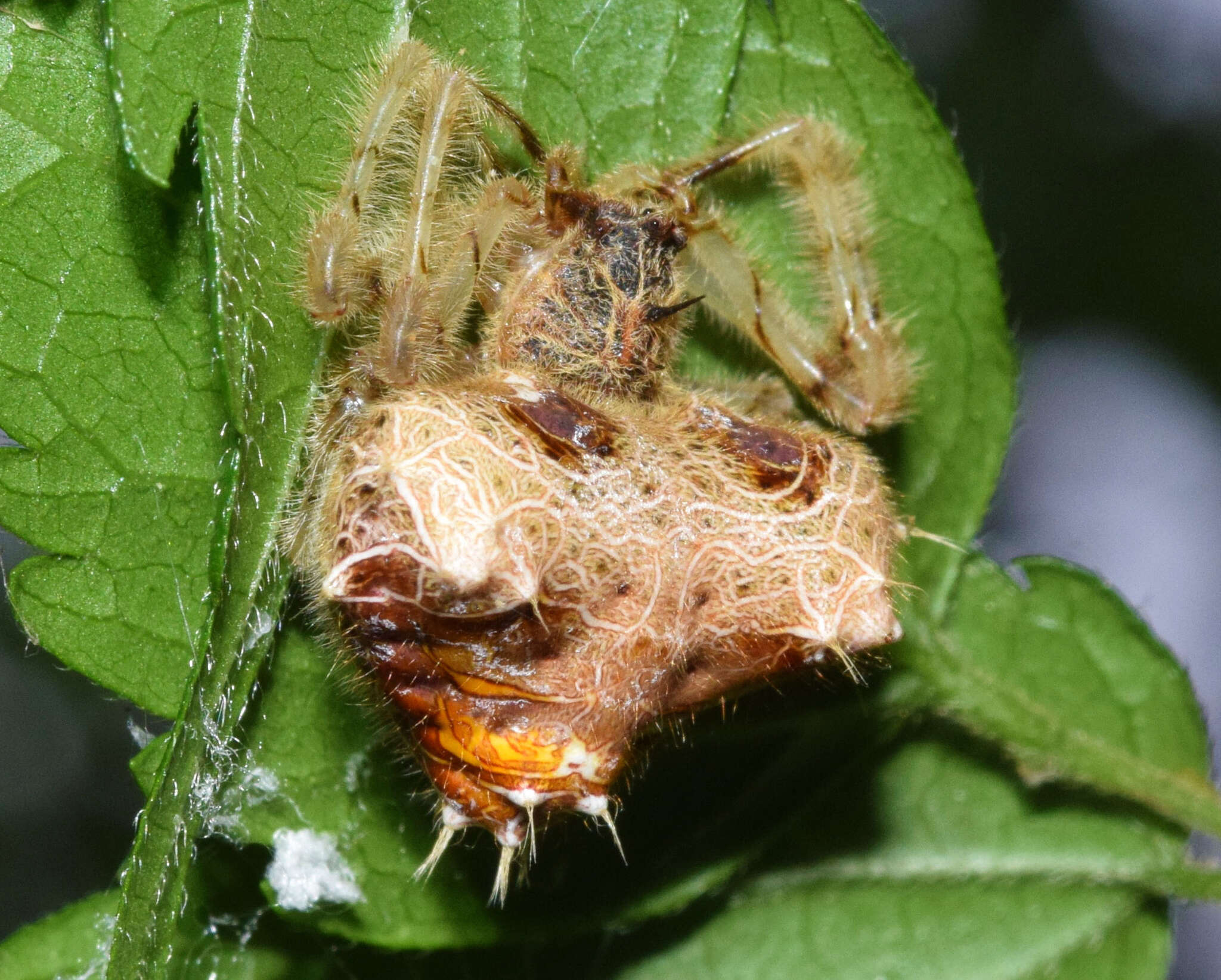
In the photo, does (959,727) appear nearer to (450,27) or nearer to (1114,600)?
(1114,600)

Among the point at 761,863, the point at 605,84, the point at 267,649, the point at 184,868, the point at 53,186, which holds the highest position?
the point at 605,84

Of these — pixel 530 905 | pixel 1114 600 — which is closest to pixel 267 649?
pixel 530 905

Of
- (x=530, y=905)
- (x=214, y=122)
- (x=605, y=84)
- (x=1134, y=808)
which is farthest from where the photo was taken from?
(x=1134, y=808)

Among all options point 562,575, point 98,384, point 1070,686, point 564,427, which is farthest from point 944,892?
point 98,384

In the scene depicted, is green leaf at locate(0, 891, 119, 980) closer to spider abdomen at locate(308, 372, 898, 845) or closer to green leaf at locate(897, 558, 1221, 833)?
spider abdomen at locate(308, 372, 898, 845)

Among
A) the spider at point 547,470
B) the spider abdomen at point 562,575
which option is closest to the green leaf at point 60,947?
the spider at point 547,470

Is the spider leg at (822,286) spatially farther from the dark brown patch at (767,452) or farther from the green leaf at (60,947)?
the green leaf at (60,947)
